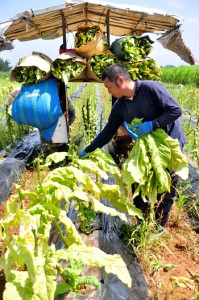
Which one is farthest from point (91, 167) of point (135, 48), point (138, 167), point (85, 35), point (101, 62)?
point (85, 35)

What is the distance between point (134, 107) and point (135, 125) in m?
0.23

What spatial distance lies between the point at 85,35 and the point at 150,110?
1.90m

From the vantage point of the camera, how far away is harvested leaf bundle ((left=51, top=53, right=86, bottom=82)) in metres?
3.80

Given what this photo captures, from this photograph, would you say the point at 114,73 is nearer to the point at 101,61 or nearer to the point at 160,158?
the point at 160,158

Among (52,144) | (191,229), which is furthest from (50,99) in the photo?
(191,229)

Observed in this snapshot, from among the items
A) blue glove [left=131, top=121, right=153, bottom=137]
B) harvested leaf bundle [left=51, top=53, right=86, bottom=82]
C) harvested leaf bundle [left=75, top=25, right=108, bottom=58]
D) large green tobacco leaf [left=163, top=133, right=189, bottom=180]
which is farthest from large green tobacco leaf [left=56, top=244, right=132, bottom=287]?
harvested leaf bundle [left=75, top=25, right=108, bottom=58]

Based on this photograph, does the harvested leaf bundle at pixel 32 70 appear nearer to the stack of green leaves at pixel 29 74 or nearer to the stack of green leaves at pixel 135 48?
the stack of green leaves at pixel 29 74

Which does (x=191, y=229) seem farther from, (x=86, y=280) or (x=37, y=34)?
(x=37, y=34)

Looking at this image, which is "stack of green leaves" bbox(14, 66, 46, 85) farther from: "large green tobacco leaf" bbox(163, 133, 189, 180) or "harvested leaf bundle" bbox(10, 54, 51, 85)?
"large green tobacco leaf" bbox(163, 133, 189, 180)

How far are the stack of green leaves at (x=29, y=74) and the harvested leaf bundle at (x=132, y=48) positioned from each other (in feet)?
3.24

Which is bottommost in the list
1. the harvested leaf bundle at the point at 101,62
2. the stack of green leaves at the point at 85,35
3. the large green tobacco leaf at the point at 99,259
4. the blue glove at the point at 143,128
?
the large green tobacco leaf at the point at 99,259

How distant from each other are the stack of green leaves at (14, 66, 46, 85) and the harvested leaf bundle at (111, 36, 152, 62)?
99cm

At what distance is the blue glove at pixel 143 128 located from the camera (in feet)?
7.98

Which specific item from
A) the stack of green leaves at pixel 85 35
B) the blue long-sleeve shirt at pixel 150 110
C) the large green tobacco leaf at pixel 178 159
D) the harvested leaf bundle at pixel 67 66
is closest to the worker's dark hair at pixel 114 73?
the blue long-sleeve shirt at pixel 150 110
